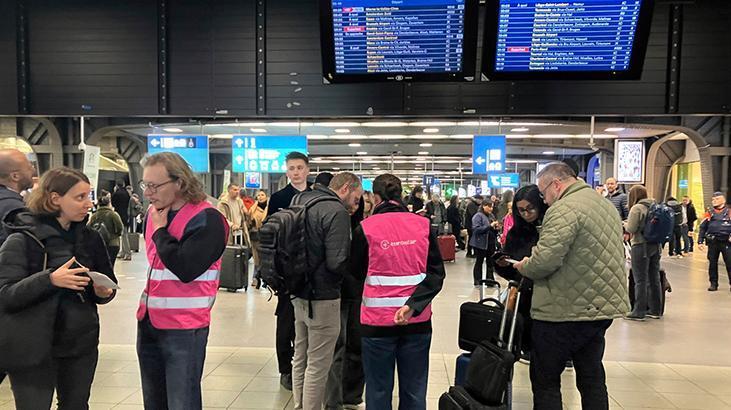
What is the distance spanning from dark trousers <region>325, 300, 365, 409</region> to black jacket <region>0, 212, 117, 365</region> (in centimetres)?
166

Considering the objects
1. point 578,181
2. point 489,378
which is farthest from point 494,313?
point 578,181

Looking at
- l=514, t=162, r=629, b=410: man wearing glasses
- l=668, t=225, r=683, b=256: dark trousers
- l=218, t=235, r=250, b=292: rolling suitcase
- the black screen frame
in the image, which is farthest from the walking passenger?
l=668, t=225, r=683, b=256: dark trousers

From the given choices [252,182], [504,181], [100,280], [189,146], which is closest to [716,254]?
[189,146]

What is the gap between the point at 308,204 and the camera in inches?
116

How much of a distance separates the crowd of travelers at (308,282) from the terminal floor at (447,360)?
1.76 ft

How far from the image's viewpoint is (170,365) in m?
2.18

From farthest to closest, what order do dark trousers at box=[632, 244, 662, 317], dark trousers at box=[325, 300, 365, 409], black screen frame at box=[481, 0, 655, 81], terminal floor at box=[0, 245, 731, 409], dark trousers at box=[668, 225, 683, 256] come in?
1. dark trousers at box=[668, 225, 683, 256]
2. dark trousers at box=[632, 244, 662, 317]
3. terminal floor at box=[0, 245, 731, 409]
4. dark trousers at box=[325, 300, 365, 409]
5. black screen frame at box=[481, 0, 655, 81]

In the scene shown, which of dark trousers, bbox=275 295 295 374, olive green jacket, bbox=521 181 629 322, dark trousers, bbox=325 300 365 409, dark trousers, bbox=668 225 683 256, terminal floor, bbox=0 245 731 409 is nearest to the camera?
olive green jacket, bbox=521 181 629 322

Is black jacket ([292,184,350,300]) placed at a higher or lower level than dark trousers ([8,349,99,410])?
higher

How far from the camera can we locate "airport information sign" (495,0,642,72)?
297 centimetres

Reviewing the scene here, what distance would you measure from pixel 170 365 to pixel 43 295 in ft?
1.97

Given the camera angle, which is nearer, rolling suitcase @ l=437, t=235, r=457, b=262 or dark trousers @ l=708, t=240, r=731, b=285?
dark trousers @ l=708, t=240, r=731, b=285

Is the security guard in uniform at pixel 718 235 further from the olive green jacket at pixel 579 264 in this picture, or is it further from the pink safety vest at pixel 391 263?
the pink safety vest at pixel 391 263

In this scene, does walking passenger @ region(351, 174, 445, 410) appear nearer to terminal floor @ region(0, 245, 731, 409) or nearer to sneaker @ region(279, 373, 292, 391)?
terminal floor @ region(0, 245, 731, 409)
